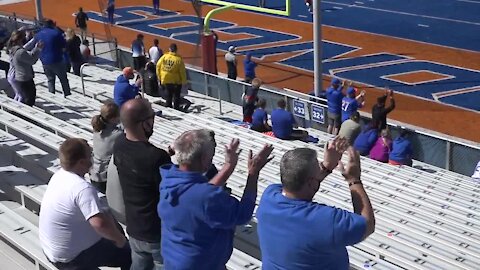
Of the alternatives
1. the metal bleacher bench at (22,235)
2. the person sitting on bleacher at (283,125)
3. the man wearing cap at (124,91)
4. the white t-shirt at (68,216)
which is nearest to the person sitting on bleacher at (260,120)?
the person sitting on bleacher at (283,125)

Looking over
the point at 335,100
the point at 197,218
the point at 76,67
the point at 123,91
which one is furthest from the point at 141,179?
the point at 76,67

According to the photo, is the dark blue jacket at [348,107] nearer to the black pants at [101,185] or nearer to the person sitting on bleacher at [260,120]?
the person sitting on bleacher at [260,120]

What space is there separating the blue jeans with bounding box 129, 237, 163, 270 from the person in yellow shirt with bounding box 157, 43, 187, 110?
9601 millimetres

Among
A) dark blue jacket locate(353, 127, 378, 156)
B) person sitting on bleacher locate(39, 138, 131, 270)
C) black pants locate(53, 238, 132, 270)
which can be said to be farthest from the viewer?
dark blue jacket locate(353, 127, 378, 156)

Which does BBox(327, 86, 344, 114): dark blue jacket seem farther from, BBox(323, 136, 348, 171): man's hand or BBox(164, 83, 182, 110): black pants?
BBox(323, 136, 348, 171): man's hand

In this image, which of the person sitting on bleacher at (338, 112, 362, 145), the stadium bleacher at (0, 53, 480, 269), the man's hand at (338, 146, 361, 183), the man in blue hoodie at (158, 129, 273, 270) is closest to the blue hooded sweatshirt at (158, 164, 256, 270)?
the man in blue hoodie at (158, 129, 273, 270)

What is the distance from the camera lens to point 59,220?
4.50 m

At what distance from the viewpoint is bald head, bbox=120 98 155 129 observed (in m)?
4.59

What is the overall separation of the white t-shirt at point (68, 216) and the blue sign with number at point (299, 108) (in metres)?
10.7

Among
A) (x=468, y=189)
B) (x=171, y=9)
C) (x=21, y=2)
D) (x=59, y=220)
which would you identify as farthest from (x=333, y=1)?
(x=59, y=220)

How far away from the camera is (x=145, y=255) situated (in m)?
4.69

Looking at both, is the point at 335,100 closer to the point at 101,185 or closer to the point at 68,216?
the point at 101,185

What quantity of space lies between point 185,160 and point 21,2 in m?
34.1

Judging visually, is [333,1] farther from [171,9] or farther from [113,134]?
[113,134]
